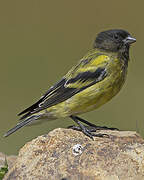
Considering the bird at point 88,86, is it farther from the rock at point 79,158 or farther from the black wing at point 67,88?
the rock at point 79,158

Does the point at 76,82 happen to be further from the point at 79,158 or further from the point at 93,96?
the point at 79,158

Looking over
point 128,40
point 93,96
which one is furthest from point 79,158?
point 128,40

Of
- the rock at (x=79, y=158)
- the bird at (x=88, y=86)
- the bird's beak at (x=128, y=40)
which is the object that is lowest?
the rock at (x=79, y=158)

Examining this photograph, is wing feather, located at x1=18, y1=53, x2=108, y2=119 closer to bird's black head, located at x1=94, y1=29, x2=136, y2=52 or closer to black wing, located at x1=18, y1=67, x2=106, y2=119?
black wing, located at x1=18, y1=67, x2=106, y2=119

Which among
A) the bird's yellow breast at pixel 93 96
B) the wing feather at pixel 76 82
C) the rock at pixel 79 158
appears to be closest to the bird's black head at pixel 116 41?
the wing feather at pixel 76 82

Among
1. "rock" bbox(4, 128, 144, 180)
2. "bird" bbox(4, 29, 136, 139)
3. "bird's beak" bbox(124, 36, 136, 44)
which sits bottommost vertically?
"rock" bbox(4, 128, 144, 180)

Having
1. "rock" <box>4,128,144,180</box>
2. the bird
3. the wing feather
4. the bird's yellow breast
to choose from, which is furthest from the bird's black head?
"rock" <box>4,128,144,180</box>
